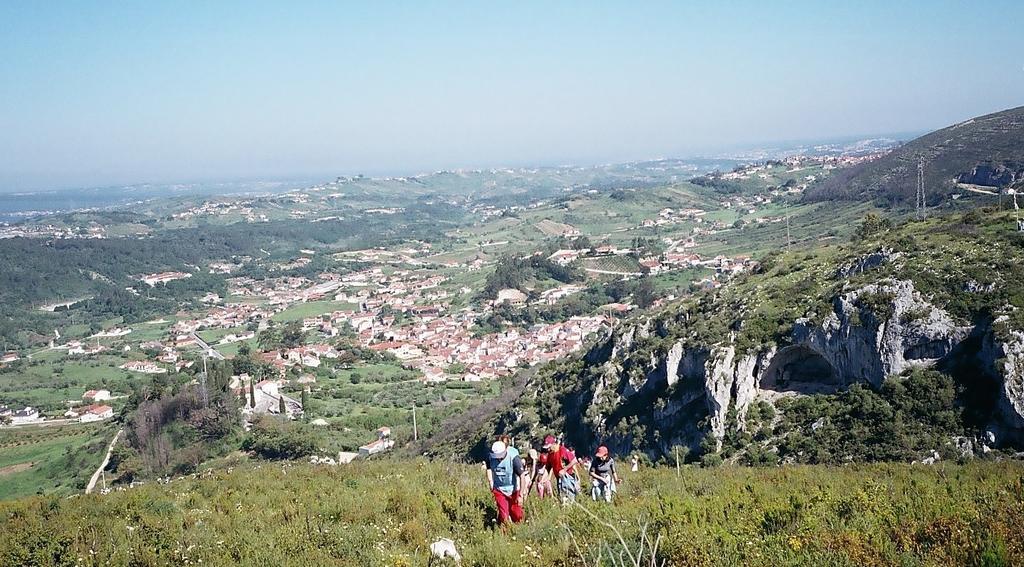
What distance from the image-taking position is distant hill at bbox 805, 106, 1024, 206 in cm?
5469

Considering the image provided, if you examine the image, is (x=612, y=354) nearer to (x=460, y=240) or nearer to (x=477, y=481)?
(x=477, y=481)

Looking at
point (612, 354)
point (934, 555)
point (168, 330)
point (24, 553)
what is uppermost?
point (934, 555)

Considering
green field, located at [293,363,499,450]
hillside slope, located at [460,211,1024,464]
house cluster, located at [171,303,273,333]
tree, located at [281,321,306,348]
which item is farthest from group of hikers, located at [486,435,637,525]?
house cluster, located at [171,303,273,333]

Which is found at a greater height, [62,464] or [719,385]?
[719,385]

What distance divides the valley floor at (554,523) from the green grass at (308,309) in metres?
65.2

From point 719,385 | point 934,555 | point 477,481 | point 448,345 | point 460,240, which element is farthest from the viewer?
point 460,240

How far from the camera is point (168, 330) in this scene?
222 ft

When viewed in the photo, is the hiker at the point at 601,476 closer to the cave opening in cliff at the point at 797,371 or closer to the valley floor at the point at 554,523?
the valley floor at the point at 554,523

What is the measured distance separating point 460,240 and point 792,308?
104069mm

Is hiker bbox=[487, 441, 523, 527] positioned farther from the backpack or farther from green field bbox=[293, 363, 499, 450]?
green field bbox=[293, 363, 499, 450]

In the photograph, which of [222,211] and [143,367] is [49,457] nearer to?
[143,367]

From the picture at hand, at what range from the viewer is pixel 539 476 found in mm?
6074

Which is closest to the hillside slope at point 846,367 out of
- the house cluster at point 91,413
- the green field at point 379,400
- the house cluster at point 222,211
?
the green field at point 379,400

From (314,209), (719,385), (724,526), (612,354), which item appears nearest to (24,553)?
(724,526)
